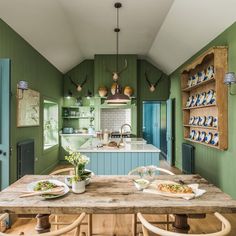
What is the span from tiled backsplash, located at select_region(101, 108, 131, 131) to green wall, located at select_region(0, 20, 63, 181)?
5.01ft

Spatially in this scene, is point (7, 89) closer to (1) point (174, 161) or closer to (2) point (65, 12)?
(2) point (65, 12)

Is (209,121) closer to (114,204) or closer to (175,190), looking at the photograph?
(175,190)

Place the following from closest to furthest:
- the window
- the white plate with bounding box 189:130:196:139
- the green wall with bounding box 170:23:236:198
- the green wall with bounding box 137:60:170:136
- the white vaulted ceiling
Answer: the green wall with bounding box 170:23:236:198 < the white vaulted ceiling < the white plate with bounding box 189:130:196:139 < the window < the green wall with bounding box 137:60:170:136

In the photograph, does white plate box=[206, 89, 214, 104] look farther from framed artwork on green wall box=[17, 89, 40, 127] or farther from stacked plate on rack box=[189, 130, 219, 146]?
framed artwork on green wall box=[17, 89, 40, 127]

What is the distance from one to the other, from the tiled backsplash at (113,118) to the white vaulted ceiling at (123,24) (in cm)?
207

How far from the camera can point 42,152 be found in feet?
17.5

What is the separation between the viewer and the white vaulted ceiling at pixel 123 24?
3.36m

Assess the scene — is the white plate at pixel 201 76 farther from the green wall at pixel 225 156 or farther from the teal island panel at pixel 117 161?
the teal island panel at pixel 117 161

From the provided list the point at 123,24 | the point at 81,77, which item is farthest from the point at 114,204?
the point at 81,77

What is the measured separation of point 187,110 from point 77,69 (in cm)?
401

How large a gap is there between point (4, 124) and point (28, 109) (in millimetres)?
1624

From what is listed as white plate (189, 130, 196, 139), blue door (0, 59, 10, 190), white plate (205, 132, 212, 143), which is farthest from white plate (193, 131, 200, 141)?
blue door (0, 59, 10, 190)

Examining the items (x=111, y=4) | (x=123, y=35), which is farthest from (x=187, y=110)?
(x=111, y=4)

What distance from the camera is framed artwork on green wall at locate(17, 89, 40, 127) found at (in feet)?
13.0
